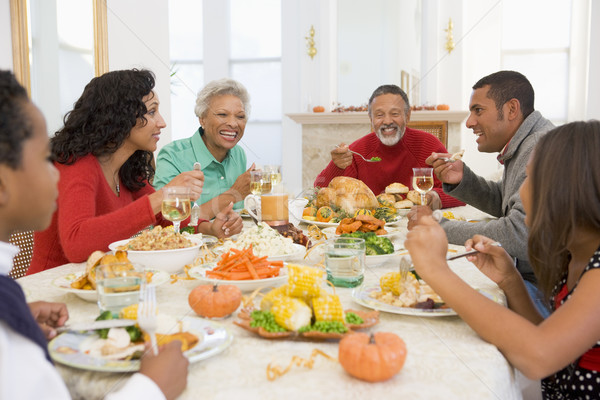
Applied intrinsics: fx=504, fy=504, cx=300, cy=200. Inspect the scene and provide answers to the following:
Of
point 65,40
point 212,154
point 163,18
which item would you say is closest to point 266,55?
point 163,18

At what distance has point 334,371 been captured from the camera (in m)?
0.87

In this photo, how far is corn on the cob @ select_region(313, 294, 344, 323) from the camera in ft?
3.29

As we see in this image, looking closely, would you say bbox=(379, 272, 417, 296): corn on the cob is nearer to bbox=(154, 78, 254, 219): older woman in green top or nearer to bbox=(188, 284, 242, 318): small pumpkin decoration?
bbox=(188, 284, 242, 318): small pumpkin decoration

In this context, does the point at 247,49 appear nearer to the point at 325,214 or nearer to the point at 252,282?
the point at 325,214

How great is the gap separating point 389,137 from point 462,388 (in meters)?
3.57

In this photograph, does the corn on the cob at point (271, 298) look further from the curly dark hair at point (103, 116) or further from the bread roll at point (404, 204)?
the bread roll at point (404, 204)

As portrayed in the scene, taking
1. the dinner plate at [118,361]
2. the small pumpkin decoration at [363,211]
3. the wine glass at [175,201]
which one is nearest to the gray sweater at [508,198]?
the small pumpkin decoration at [363,211]

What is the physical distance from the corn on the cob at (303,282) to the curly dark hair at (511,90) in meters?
2.07

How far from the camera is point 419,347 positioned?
0.99m

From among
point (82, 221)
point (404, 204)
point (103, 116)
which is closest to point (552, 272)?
point (82, 221)

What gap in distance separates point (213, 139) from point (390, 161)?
5.47 ft

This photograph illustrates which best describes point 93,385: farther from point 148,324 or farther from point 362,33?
point 362,33

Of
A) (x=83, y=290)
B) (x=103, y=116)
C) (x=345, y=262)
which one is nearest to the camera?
(x=83, y=290)

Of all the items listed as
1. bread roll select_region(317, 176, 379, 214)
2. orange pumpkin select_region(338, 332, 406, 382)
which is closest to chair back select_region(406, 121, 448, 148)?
bread roll select_region(317, 176, 379, 214)
